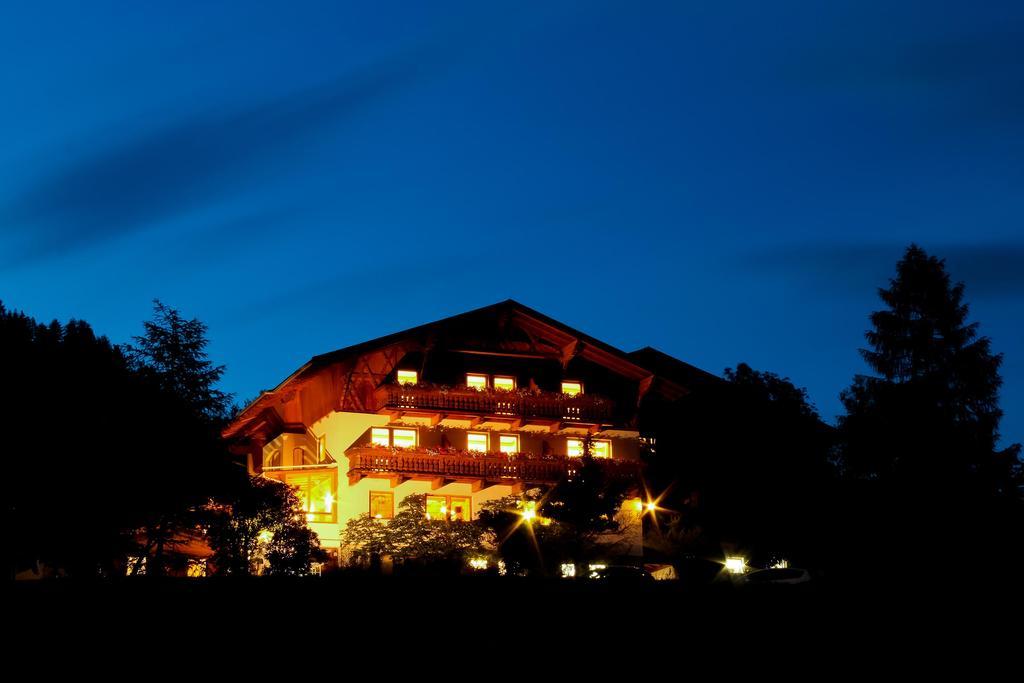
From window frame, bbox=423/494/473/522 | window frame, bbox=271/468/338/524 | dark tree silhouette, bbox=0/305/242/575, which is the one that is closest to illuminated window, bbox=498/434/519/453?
window frame, bbox=423/494/473/522

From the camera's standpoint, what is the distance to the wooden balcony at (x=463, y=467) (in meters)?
47.2

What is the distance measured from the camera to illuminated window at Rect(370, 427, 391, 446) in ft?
162

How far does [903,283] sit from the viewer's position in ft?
194

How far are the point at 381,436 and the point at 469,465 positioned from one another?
3.51 meters

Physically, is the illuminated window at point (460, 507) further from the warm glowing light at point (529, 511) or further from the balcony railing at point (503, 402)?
the warm glowing light at point (529, 511)

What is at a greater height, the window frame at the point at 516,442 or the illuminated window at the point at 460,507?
the window frame at the point at 516,442

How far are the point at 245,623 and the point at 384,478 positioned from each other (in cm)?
2775

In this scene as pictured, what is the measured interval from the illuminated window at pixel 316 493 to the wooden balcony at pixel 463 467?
1187 mm

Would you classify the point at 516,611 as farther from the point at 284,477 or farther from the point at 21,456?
the point at 284,477

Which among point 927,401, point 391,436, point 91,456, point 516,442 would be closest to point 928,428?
point 927,401

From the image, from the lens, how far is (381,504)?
159ft

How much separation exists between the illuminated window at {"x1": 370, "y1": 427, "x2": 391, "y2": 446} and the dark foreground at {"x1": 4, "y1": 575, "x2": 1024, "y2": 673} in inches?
950

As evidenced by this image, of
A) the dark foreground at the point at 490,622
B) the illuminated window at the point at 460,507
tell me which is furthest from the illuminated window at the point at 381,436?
the dark foreground at the point at 490,622

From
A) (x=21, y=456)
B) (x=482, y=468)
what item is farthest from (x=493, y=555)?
(x=21, y=456)
